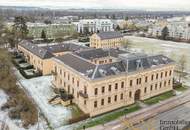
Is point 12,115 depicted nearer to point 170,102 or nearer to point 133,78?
point 133,78

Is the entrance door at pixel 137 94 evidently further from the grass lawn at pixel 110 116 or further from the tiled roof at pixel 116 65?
the tiled roof at pixel 116 65

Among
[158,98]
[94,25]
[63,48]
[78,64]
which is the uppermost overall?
[94,25]

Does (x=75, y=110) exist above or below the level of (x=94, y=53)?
below

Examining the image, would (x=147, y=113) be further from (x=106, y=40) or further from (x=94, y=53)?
(x=106, y=40)

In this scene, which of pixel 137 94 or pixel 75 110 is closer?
pixel 75 110

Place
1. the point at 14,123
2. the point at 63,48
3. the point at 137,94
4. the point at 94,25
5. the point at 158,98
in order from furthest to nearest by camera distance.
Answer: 1. the point at 94,25
2. the point at 63,48
3. the point at 158,98
4. the point at 137,94
5. the point at 14,123

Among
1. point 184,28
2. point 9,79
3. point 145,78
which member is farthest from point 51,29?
point 145,78

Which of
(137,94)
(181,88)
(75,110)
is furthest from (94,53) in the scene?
(75,110)
